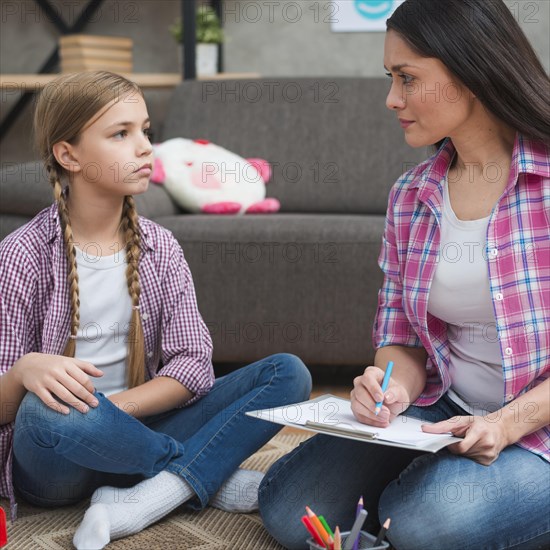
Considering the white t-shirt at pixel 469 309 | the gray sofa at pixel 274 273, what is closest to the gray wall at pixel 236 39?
the gray sofa at pixel 274 273

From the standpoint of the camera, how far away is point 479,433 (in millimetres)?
1106

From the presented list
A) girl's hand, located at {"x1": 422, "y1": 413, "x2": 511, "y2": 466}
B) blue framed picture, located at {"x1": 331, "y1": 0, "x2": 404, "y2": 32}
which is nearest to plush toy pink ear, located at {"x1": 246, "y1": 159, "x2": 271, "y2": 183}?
blue framed picture, located at {"x1": 331, "y1": 0, "x2": 404, "y2": 32}

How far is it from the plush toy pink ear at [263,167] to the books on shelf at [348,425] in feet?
4.88

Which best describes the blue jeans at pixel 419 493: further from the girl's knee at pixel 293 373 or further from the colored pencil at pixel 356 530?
the girl's knee at pixel 293 373

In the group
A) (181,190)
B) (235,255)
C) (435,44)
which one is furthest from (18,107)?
(435,44)

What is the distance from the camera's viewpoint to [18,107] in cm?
360

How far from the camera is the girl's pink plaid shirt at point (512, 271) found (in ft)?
3.83

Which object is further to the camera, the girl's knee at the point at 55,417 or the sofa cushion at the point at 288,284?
the sofa cushion at the point at 288,284

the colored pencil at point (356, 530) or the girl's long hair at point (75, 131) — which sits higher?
the girl's long hair at point (75, 131)

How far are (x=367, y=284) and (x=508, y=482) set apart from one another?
1079mm

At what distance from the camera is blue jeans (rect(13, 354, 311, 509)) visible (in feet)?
4.17

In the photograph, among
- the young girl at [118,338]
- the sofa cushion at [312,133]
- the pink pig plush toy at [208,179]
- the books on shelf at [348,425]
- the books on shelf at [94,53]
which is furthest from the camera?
the books on shelf at [94,53]

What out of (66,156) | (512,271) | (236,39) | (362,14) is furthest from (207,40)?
(512,271)

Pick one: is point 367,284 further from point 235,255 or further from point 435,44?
point 435,44
